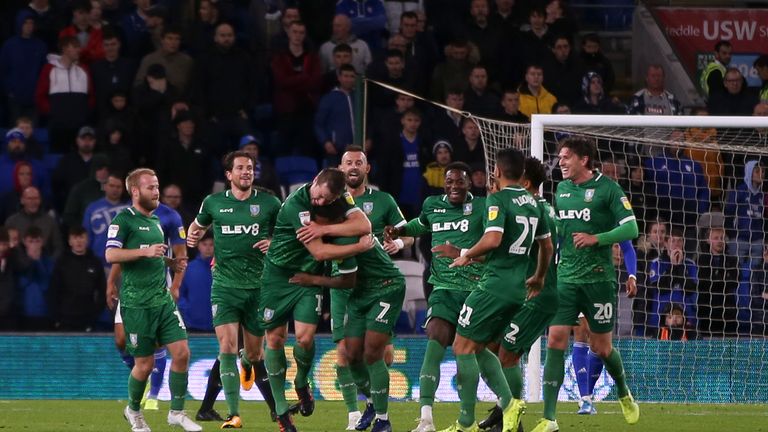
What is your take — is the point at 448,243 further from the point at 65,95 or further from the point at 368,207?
the point at 65,95

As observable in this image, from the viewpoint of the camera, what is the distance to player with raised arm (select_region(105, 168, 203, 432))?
12.9 meters

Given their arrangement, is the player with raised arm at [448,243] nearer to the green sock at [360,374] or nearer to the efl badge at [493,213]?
the green sock at [360,374]

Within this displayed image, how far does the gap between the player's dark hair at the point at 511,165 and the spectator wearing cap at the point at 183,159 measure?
825 centimetres

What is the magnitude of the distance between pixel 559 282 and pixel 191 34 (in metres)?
8.59

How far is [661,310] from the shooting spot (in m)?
17.8

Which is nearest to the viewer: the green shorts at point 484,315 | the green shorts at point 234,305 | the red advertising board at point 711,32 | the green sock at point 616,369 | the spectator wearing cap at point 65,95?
the green shorts at point 484,315

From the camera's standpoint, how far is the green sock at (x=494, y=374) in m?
12.1

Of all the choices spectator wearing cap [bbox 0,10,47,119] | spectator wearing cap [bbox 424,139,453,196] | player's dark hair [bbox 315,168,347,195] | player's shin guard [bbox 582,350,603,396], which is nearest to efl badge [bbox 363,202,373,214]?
player's dark hair [bbox 315,168,347,195]

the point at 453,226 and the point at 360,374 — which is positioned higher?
the point at 453,226

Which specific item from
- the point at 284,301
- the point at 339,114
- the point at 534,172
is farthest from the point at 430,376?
the point at 339,114

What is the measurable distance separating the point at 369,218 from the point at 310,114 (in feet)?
23.0

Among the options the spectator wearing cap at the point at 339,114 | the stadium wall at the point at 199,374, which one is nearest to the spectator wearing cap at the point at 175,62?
the spectator wearing cap at the point at 339,114

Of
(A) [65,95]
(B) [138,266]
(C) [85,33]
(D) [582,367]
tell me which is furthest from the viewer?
(C) [85,33]

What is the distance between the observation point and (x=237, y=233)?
13906 millimetres
